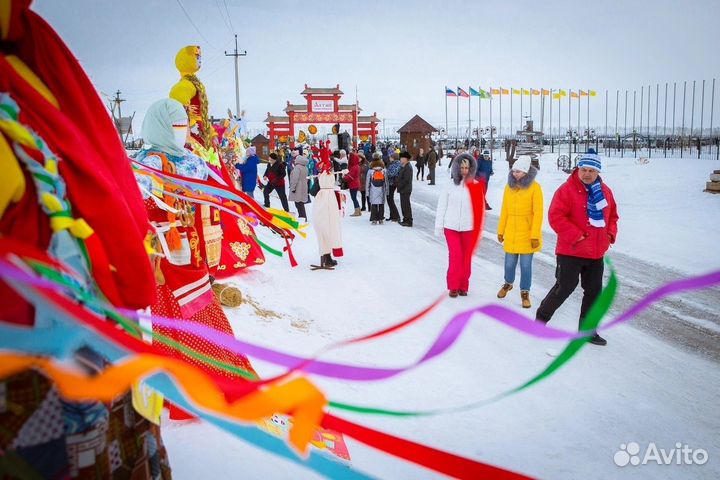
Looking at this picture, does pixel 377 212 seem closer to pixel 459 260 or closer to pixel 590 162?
pixel 459 260

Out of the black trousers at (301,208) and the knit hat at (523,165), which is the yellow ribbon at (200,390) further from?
the black trousers at (301,208)

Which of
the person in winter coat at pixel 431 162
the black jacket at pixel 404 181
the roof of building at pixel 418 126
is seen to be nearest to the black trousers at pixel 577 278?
the black jacket at pixel 404 181

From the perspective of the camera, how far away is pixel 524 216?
573 cm

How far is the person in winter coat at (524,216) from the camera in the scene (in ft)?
18.6

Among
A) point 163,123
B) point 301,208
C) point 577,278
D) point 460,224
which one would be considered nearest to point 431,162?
point 301,208

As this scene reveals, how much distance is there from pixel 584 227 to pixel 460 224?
1.89m

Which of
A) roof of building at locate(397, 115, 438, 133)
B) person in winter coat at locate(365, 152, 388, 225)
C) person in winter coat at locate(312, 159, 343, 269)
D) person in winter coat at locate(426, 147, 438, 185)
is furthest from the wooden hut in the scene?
person in winter coat at locate(312, 159, 343, 269)

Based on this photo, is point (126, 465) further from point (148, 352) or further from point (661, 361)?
point (661, 361)

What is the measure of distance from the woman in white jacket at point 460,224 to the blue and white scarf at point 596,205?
1.78 metres

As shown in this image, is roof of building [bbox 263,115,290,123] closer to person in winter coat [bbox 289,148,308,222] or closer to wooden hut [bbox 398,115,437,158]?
wooden hut [bbox 398,115,437,158]

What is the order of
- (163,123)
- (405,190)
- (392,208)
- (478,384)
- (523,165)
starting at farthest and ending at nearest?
(392,208), (405,190), (523,165), (478,384), (163,123)

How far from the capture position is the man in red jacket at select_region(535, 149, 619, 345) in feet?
14.6

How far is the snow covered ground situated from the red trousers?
0.23 metres

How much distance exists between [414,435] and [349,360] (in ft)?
3.68
